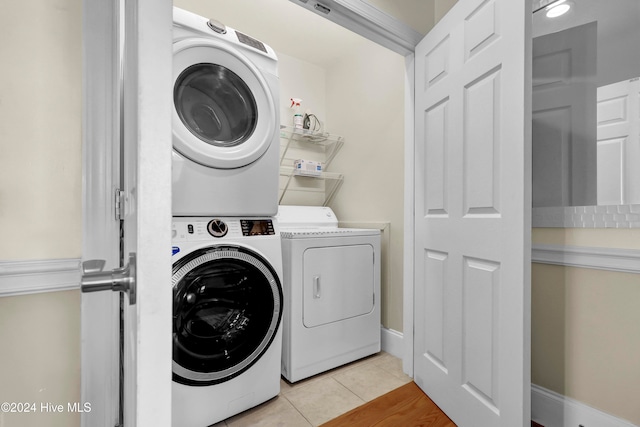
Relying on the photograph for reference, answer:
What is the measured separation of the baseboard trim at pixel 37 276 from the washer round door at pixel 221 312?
1.16 feet

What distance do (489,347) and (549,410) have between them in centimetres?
52

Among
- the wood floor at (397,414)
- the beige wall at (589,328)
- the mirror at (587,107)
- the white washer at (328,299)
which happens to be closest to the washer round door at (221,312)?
the white washer at (328,299)

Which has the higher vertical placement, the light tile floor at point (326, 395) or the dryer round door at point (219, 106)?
the dryer round door at point (219, 106)

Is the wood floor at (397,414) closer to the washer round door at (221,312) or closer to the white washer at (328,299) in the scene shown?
the white washer at (328,299)

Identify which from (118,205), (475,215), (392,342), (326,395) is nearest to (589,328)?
(475,215)

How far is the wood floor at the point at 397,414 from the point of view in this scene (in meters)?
1.38

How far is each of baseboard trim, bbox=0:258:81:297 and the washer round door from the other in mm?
354

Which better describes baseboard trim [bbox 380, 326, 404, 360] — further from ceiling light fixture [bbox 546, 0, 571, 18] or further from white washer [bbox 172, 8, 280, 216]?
ceiling light fixture [bbox 546, 0, 571, 18]

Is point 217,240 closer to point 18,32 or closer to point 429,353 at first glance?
point 18,32

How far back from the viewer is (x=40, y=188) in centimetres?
86

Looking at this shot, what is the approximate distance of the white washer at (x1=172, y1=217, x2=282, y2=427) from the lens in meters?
1.25

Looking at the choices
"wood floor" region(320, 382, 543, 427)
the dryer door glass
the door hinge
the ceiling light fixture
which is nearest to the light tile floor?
"wood floor" region(320, 382, 543, 427)

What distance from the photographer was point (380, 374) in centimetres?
181

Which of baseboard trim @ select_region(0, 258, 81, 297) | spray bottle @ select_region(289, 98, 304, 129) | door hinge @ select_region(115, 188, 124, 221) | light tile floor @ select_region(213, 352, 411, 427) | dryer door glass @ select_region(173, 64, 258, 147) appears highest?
spray bottle @ select_region(289, 98, 304, 129)
